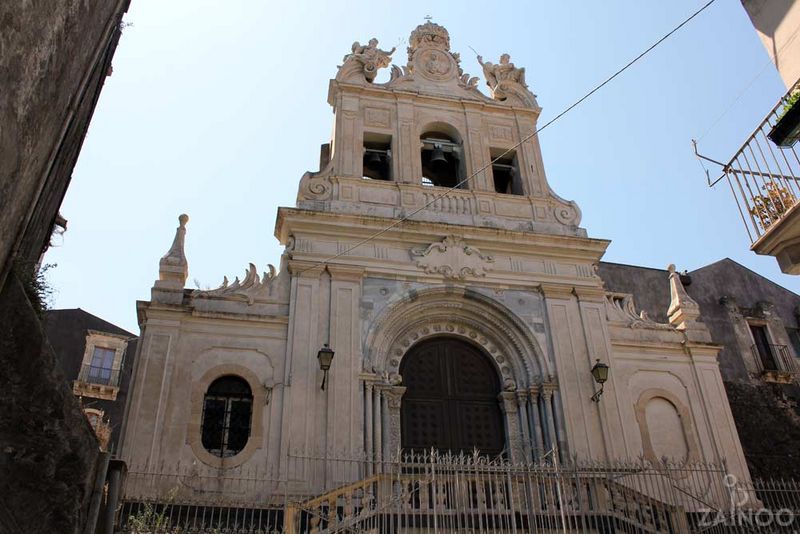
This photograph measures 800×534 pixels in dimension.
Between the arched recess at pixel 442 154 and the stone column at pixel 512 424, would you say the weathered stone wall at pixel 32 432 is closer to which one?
the stone column at pixel 512 424

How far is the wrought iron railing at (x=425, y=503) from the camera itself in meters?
9.56

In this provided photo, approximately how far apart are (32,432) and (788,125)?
9.00 metres

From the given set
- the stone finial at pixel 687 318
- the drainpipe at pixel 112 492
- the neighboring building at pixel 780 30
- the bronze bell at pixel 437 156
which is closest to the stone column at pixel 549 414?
the stone finial at pixel 687 318

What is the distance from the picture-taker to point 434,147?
17531mm

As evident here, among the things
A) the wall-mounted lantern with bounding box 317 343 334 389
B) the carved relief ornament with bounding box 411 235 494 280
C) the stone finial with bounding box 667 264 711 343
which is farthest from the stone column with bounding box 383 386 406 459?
the stone finial with bounding box 667 264 711 343

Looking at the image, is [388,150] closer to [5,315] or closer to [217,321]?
[217,321]

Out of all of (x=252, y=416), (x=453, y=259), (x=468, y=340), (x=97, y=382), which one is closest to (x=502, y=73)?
(x=453, y=259)

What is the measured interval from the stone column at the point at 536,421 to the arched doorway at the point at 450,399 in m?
0.66

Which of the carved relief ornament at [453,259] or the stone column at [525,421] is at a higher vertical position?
the carved relief ornament at [453,259]

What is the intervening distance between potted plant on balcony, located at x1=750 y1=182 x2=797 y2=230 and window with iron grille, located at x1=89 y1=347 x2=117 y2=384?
25338 mm

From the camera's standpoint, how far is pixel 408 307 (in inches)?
574

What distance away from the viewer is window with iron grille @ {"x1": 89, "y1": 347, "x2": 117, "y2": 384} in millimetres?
27786

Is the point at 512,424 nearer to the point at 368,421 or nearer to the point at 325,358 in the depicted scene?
the point at 368,421

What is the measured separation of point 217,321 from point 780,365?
18518mm
